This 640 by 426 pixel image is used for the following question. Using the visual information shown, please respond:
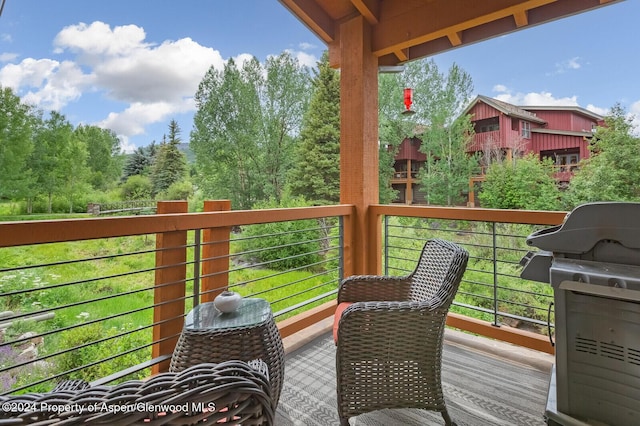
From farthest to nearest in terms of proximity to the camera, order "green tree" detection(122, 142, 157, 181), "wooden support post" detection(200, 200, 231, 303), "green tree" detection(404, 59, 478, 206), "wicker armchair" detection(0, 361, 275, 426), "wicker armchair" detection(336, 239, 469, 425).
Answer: "green tree" detection(122, 142, 157, 181)
"green tree" detection(404, 59, 478, 206)
"wooden support post" detection(200, 200, 231, 303)
"wicker armchair" detection(336, 239, 469, 425)
"wicker armchair" detection(0, 361, 275, 426)

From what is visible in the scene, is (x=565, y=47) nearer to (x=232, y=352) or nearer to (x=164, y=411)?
(x=232, y=352)

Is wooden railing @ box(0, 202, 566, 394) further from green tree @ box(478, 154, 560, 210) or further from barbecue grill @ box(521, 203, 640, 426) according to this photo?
green tree @ box(478, 154, 560, 210)

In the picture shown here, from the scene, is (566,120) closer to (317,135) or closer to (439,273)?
(439,273)

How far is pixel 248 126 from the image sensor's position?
6.43 m

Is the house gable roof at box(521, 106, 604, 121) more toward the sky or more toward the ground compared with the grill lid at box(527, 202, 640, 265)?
more toward the sky

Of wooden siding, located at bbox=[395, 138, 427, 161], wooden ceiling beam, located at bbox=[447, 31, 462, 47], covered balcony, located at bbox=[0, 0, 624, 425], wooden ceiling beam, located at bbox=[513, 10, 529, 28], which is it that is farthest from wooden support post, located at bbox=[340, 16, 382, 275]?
wooden siding, located at bbox=[395, 138, 427, 161]

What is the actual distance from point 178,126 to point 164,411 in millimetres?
6729

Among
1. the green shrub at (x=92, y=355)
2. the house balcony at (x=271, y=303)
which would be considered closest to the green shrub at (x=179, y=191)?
the house balcony at (x=271, y=303)

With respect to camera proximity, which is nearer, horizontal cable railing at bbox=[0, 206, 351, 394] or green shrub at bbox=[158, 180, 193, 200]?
horizontal cable railing at bbox=[0, 206, 351, 394]

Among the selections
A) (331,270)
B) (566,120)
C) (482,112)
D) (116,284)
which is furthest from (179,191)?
(566,120)

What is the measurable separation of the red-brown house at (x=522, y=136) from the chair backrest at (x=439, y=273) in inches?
87.6

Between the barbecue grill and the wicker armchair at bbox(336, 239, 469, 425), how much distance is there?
406 millimetres

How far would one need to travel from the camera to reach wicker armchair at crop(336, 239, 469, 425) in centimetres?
136

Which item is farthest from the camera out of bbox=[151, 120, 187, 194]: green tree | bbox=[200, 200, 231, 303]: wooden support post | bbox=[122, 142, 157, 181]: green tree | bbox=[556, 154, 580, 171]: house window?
bbox=[151, 120, 187, 194]: green tree
